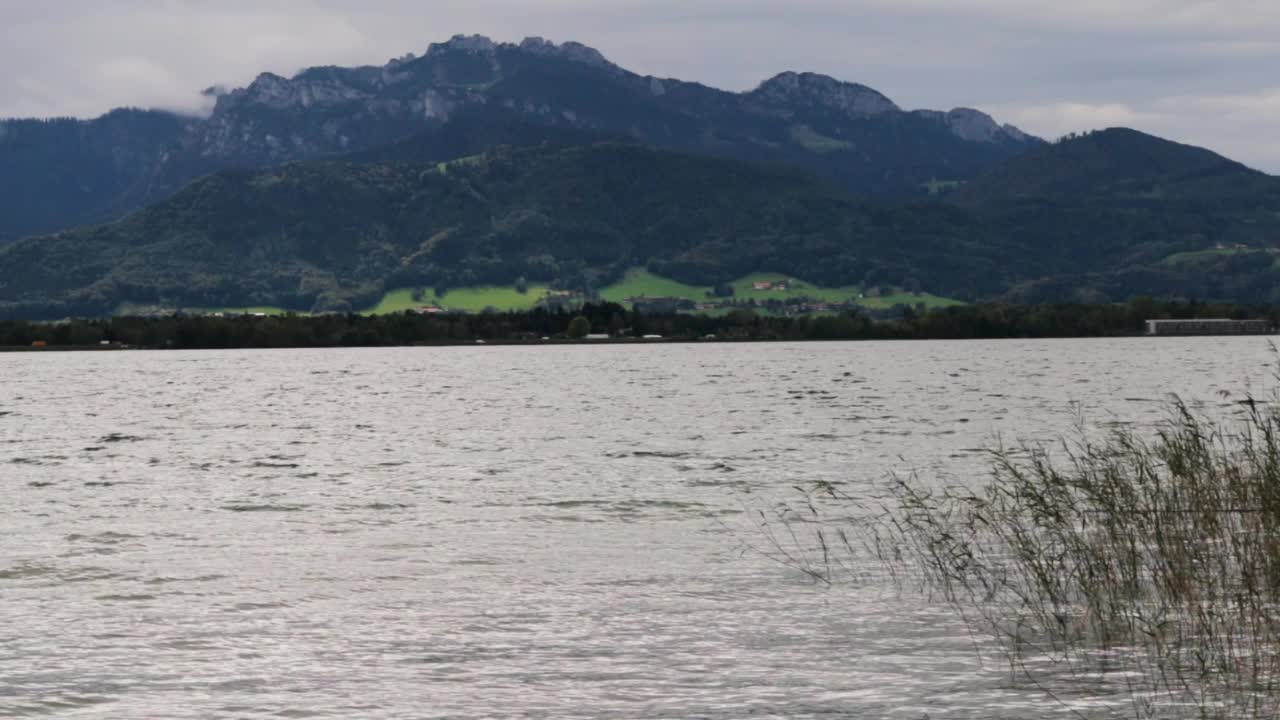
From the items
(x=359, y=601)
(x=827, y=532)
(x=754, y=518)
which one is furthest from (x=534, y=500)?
(x=359, y=601)

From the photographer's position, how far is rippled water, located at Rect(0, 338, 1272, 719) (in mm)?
16922

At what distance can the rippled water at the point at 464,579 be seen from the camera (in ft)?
55.5

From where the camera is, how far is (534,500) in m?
40.7

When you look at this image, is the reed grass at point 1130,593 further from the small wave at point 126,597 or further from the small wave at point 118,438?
the small wave at point 118,438

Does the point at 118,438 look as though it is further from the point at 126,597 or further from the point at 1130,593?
the point at 1130,593

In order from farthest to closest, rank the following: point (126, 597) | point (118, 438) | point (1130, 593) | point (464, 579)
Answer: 1. point (118, 438)
2. point (464, 579)
3. point (126, 597)
4. point (1130, 593)

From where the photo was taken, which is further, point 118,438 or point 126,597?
point 118,438

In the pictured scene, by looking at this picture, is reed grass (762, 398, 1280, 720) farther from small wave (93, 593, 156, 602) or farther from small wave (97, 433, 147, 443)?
small wave (97, 433, 147, 443)

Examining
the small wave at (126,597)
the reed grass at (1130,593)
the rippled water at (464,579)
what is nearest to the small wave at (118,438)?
the rippled water at (464,579)

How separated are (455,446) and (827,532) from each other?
34825 mm

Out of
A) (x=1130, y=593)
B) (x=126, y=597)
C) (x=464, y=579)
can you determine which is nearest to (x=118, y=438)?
(x=126, y=597)

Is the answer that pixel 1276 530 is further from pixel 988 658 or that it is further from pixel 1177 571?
pixel 988 658

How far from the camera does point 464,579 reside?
26047 millimetres

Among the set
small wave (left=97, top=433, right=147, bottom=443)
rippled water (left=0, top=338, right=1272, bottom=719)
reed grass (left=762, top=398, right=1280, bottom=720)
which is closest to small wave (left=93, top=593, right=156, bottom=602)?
rippled water (left=0, top=338, right=1272, bottom=719)
